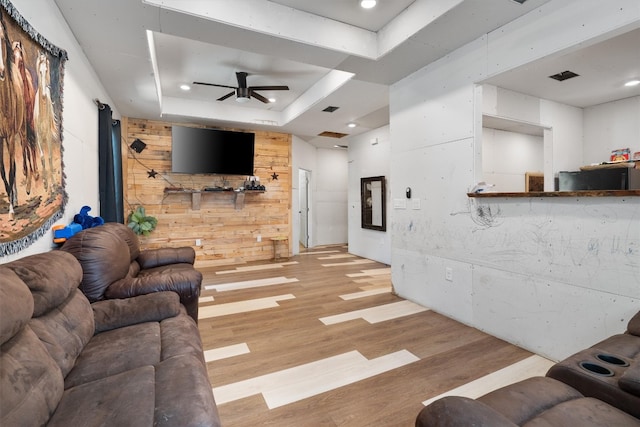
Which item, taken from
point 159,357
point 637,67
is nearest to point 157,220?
point 159,357

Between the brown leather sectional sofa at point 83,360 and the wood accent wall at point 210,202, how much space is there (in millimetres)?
4005

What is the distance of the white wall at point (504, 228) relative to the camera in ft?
6.60

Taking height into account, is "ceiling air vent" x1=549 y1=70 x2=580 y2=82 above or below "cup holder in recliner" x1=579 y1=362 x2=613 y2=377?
above

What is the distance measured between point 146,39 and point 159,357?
106 inches

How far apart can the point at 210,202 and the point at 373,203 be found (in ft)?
10.7

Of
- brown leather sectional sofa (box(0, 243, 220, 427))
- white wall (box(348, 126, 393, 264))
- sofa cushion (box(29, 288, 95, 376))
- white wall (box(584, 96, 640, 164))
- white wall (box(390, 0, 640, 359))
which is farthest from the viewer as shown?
white wall (box(348, 126, 393, 264))

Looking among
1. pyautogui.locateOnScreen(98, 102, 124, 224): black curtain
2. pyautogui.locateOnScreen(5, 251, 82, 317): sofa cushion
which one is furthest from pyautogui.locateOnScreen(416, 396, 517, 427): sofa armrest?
pyautogui.locateOnScreen(98, 102, 124, 224): black curtain

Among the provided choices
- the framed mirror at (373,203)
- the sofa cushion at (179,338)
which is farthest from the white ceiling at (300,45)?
the sofa cushion at (179,338)

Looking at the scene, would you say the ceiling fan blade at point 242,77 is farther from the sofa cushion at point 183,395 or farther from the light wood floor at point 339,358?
the sofa cushion at point 183,395

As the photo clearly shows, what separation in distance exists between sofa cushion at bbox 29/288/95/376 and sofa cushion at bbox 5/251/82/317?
0.16 feet

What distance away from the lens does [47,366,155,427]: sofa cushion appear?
964mm

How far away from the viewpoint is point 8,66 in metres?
1.47

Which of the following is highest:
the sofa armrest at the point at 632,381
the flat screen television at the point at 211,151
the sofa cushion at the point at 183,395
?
the flat screen television at the point at 211,151

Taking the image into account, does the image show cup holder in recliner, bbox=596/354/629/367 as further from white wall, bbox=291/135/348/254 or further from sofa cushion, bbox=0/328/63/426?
white wall, bbox=291/135/348/254
